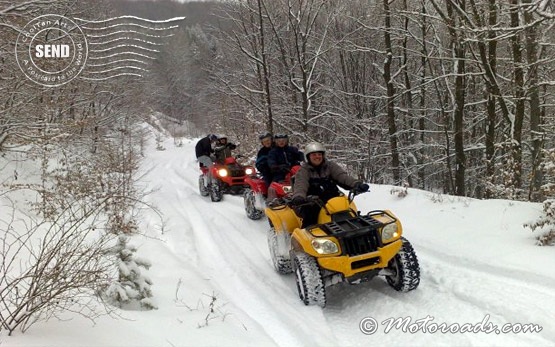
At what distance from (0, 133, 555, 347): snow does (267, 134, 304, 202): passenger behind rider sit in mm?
1603

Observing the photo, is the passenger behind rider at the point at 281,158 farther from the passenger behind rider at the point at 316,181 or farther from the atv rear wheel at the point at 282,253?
the atv rear wheel at the point at 282,253

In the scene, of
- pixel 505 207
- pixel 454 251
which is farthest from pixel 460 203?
pixel 454 251

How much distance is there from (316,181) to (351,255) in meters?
1.49

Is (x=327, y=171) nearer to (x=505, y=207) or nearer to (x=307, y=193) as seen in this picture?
(x=307, y=193)

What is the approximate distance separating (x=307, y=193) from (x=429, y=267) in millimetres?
1730

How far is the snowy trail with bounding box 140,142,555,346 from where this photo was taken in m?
3.70

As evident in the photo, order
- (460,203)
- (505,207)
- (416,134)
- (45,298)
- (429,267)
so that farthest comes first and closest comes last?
(416,134), (460,203), (505,207), (429,267), (45,298)

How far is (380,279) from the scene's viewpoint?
501cm

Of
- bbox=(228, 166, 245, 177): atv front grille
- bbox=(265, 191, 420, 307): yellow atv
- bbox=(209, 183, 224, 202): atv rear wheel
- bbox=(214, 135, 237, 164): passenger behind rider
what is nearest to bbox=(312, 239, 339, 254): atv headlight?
bbox=(265, 191, 420, 307): yellow atv

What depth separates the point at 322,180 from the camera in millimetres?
5594

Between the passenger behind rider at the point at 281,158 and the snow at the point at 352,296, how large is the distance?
63.1 inches

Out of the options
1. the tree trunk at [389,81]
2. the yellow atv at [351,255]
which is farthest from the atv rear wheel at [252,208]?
the tree trunk at [389,81]

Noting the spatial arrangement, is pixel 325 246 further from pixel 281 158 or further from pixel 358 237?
pixel 281 158

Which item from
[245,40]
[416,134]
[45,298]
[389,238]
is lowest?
[416,134]
